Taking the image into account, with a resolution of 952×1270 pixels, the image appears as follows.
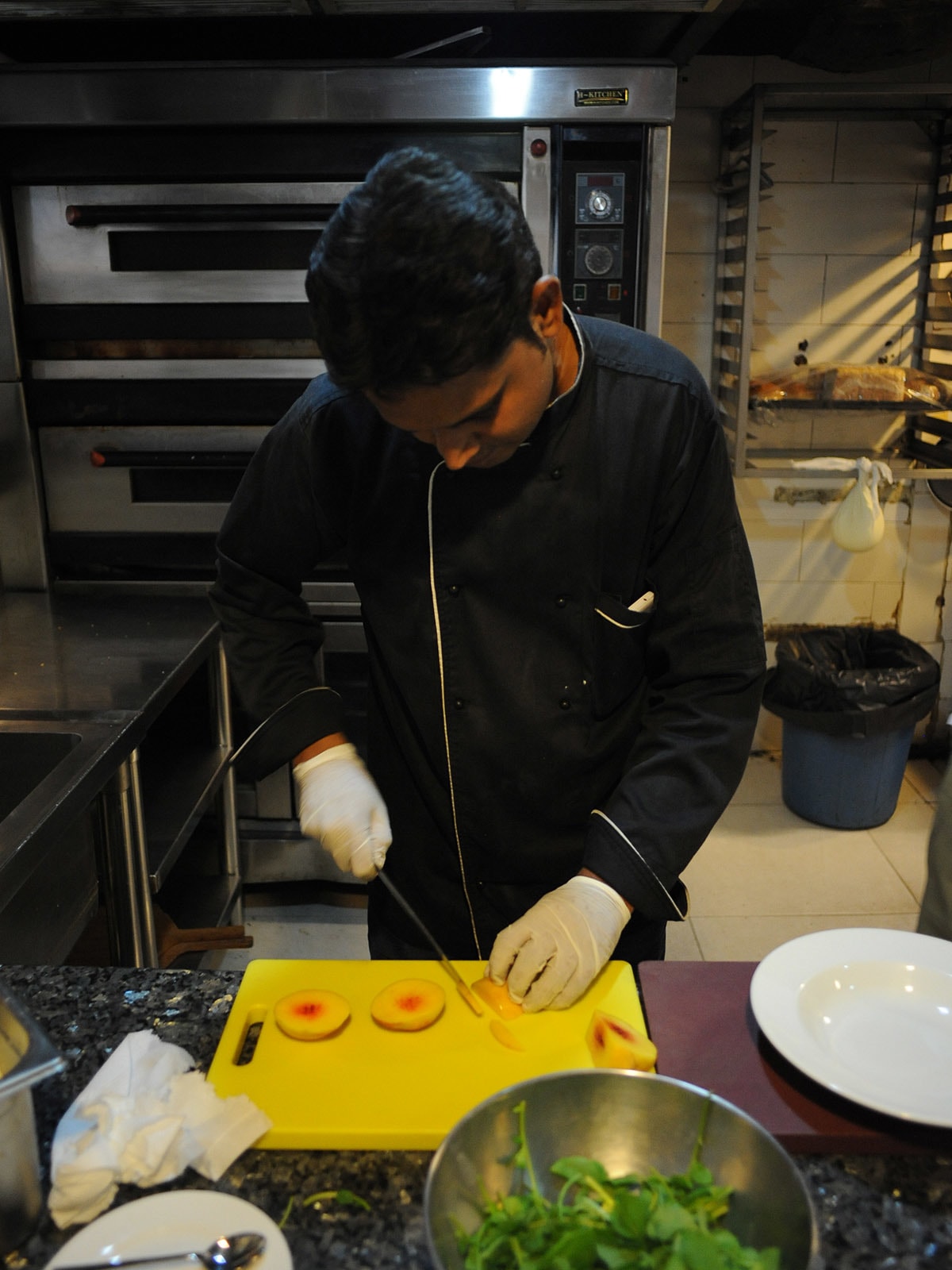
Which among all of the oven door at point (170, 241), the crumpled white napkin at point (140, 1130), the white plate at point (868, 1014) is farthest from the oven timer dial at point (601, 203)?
the crumpled white napkin at point (140, 1130)

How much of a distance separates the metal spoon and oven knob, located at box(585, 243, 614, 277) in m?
2.10

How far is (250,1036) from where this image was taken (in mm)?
1053

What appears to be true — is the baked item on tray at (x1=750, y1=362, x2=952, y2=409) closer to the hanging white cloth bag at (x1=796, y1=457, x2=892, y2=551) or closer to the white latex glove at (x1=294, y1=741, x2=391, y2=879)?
the hanging white cloth bag at (x1=796, y1=457, x2=892, y2=551)

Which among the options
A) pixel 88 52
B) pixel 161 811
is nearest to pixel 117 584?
pixel 161 811

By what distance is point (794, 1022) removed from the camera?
99 centimetres

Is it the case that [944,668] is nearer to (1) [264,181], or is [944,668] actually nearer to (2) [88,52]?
(1) [264,181]

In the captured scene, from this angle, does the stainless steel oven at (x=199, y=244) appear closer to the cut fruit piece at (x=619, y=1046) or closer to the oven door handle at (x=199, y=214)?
the oven door handle at (x=199, y=214)

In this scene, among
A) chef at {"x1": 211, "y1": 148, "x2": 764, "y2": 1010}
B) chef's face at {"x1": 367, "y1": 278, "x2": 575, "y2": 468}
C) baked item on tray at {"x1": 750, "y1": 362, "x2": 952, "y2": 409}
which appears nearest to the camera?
chef's face at {"x1": 367, "y1": 278, "x2": 575, "y2": 468}

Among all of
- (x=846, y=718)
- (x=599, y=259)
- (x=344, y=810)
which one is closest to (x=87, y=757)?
(x=344, y=810)

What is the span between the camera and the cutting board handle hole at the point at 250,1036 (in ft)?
3.33

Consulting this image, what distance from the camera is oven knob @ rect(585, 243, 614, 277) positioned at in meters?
2.37

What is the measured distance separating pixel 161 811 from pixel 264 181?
144cm

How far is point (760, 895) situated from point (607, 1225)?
2.35 meters

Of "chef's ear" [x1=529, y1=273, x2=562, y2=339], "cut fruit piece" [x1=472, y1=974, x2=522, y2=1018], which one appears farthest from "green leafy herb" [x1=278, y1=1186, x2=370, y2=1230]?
"chef's ear" [x1=529, y1=273, x2=562, y2=339]
